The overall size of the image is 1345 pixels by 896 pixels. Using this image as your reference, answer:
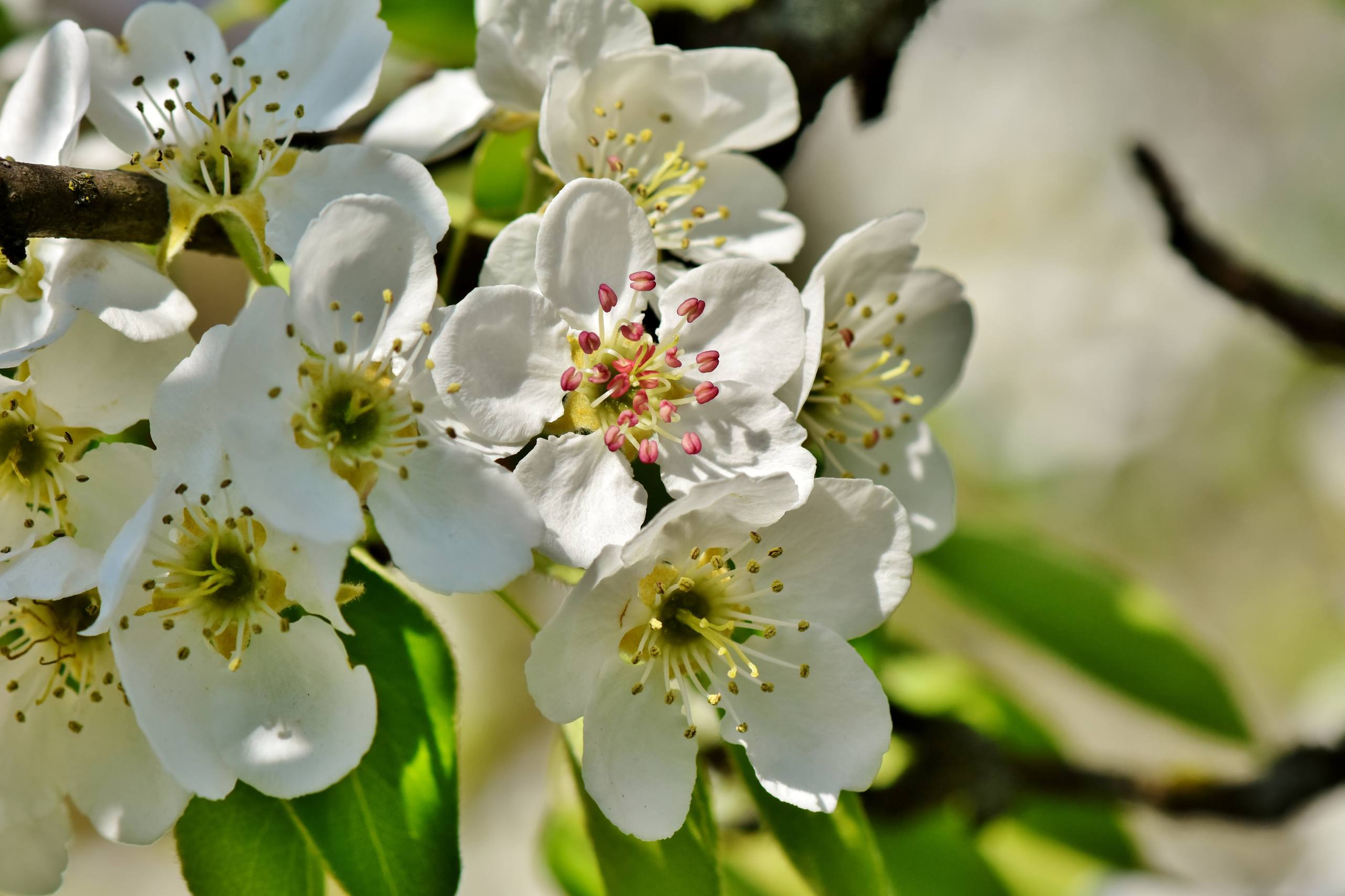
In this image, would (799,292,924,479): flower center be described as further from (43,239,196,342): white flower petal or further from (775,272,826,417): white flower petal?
(43,239,196,342): white flower petal

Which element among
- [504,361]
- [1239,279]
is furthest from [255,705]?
[1239,279]

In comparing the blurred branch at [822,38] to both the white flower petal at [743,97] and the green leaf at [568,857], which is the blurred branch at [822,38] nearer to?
the white flower petal at [743,97]

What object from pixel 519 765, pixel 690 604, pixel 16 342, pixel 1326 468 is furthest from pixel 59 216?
pixel 1326 468

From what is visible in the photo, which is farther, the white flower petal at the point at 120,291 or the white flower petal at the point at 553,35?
the white flower petal at the point at 553,35

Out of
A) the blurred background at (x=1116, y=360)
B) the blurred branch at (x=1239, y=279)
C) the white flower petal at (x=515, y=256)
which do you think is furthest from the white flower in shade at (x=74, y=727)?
the blurred background at (x=1116, y=360)

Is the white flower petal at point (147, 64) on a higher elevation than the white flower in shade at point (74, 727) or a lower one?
higher
